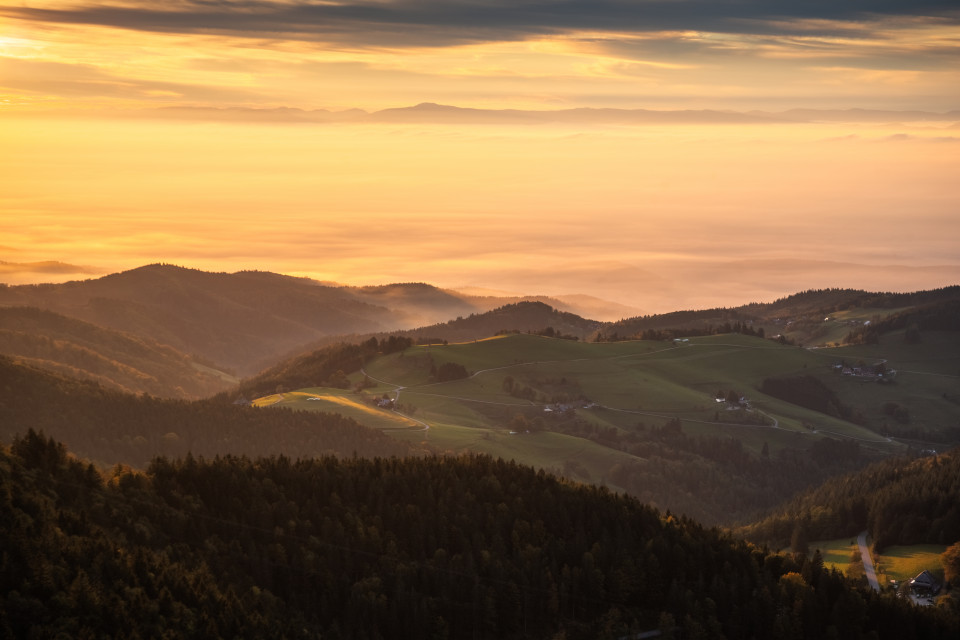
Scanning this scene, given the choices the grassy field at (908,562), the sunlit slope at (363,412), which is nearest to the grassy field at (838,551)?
the grassy field at (908,562)

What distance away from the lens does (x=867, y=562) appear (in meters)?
113

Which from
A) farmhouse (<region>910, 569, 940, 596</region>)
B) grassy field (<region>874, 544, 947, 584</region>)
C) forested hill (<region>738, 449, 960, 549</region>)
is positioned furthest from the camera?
forested hill (<region>738, 449, 960, 549</region>)

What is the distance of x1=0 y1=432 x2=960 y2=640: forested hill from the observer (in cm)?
7275

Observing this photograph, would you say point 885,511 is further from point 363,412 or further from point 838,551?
point 363,412

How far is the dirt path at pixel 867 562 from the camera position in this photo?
10569cm

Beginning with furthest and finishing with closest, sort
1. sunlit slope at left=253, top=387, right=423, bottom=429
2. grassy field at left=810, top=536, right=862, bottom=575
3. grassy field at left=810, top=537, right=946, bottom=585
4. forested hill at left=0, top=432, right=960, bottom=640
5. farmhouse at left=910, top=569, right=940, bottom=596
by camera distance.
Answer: sunlit slope at left=253, top=387, right=423, bottom=429 → grassy field at left=810, top=536, right=862, bottom=575 → grassy field at left=810, top=537, right=946, bottom=585 → farmhouse at left=910, top=569, right=940, bottom=596 → forested hill at left=0, top=432, right=960, bottom=640

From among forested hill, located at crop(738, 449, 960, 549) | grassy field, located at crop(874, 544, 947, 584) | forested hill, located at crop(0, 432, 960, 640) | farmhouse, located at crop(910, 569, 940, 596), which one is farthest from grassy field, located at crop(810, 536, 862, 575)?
forested hill, located at crop(0, 432, 960, 640)

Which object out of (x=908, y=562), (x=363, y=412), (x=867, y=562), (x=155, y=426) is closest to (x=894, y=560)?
(x=908, y=562)

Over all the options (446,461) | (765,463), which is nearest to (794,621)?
(446,461)

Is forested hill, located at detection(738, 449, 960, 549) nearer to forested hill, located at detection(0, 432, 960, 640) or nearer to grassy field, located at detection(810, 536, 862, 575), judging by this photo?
grassy field, located at detection(810, 536, 862, 575)

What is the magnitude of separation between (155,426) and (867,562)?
108m

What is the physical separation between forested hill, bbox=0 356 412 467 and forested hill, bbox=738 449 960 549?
180 ft

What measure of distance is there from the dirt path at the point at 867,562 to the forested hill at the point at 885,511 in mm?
1337

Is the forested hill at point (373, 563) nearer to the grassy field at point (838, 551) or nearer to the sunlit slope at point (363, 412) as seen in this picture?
the grassy field at point (838, 551)
